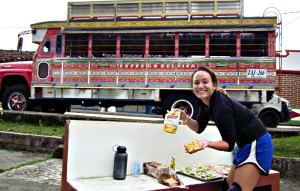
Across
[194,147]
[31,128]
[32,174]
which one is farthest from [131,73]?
[194,147]

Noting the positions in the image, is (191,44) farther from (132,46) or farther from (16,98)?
(16,98)

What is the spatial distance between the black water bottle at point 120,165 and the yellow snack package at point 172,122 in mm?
427

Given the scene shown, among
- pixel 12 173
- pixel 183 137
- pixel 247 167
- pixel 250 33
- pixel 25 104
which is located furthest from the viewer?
pixel 25 104

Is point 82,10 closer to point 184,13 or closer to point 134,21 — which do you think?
point 134,21

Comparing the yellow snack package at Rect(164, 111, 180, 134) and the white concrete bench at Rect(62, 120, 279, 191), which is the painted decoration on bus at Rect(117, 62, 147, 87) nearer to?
the white concrete bench at Rect(62, 120, 279, 191)

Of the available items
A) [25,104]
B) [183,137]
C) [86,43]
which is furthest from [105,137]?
[25,104]

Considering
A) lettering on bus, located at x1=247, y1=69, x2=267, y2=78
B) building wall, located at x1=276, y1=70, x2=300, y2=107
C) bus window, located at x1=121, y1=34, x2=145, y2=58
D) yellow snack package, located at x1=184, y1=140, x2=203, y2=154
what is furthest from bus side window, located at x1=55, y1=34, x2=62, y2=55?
building wall, located at x1=276, y1=70, x2=300, y2=107

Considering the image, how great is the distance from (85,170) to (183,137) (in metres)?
1.14

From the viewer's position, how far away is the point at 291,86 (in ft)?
47.8

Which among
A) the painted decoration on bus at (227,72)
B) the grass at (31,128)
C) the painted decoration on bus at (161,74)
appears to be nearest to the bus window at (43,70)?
the grass at (31,128)

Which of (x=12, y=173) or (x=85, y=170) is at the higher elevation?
(x=85, y=170)

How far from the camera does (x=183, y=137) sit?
3465mm

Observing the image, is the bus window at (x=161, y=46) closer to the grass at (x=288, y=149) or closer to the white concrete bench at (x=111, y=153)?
the grass at (x=288, y=149)

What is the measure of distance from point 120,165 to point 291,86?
13.4 m
